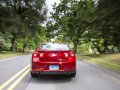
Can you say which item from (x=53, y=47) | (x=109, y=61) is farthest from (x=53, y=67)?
(x=109, y=61)

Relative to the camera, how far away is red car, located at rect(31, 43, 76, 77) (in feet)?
33.6

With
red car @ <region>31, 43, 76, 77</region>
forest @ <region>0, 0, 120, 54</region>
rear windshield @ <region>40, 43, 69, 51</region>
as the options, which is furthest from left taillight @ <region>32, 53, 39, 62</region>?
forest @ <region>0, 0, 120, 54</region>

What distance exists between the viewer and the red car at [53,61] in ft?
33.6

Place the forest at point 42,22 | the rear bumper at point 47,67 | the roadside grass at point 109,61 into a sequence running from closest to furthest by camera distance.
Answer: the rear bumper at point 47,67 → the roadside grass at point 109,61 → the forest at point 42,22

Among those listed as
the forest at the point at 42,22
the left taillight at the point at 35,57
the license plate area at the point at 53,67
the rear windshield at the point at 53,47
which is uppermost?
the forest at the point at 42,22

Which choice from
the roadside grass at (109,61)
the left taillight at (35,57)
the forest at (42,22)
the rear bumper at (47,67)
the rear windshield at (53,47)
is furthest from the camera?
the forest at (42,22)

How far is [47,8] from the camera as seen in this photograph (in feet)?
167

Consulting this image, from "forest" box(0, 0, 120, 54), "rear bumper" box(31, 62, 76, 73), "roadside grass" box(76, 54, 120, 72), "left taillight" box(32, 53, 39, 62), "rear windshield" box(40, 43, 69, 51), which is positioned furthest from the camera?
"forest" box(0, 0, 120, 54)

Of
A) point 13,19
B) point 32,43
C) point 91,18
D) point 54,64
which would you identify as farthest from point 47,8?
point 54,64

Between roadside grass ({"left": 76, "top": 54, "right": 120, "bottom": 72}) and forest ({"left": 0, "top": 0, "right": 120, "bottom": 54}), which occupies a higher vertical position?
forest ({"left": 0, "top": 0, "right": 120, "bottom": 54})

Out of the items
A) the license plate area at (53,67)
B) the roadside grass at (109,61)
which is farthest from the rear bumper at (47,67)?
the roadside grass at (109,61)

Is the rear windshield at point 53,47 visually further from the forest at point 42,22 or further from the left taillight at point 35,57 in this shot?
the forest at point 42,22

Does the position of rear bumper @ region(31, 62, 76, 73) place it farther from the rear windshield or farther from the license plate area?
the rear windshield

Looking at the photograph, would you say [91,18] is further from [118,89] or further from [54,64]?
[118,89]
